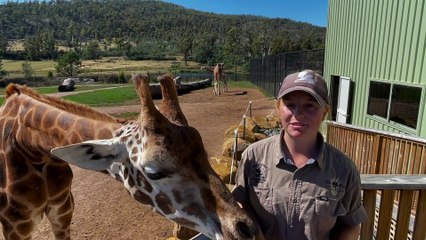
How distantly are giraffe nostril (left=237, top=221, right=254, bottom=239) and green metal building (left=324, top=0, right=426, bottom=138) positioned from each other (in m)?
4.83

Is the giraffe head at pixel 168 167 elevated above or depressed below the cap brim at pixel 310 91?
below

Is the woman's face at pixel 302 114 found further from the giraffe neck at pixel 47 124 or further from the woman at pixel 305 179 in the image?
the giraffe neck at pixel 47 124

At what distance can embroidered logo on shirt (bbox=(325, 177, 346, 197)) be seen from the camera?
6.89 feet

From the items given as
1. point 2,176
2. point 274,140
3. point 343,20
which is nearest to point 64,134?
point 2,176

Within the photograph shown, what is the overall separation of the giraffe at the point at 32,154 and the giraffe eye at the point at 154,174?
0.89 meters

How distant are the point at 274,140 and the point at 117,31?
605ft

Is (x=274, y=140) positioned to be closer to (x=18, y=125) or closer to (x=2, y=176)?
(x=18, y=125)

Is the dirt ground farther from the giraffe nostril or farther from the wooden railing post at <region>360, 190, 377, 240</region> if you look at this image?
the giraffe nostril

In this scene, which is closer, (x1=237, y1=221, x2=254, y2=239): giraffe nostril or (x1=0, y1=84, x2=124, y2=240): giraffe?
(x1=237, y1=221, x2=254, y2=239): giraffe nostril

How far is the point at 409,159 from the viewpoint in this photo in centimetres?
475

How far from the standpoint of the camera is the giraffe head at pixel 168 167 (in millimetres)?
2143

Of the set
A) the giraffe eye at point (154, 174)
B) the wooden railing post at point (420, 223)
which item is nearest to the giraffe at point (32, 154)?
the giraffe eye at point (154, 174)

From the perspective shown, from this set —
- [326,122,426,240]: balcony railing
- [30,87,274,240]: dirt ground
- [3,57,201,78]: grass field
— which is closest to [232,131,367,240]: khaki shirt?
[326,122,426,240]: balcony railing

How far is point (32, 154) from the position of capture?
11.0 feet
